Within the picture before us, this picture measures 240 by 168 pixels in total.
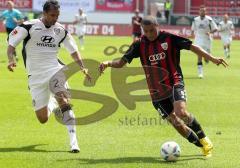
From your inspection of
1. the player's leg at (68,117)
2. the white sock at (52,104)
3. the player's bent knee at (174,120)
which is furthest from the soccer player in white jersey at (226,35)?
the player's bent knee at (174,120)

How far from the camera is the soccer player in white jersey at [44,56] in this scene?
33.6 feet

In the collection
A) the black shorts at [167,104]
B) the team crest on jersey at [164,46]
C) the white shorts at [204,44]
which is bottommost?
the white shorts at [204,44]

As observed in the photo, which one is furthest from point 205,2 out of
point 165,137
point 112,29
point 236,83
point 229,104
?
point 165,137

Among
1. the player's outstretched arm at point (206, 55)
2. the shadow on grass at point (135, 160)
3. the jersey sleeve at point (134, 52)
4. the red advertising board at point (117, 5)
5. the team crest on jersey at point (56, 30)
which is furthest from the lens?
the red advertising board at point (117, 5)

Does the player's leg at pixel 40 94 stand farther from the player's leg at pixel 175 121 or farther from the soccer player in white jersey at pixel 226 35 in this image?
the soccer player in white jersey at pixel 226 35

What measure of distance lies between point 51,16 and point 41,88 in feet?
4.45

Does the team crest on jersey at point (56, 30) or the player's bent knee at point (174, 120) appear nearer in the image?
the player's bent knee at point (174, 120)

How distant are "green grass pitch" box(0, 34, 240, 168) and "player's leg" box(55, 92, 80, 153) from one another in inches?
7.7

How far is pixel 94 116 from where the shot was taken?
13789mm

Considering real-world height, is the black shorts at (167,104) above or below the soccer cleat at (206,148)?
above

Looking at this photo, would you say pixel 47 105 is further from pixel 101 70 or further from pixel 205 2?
pixel 205 2

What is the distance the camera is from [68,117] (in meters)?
10.3

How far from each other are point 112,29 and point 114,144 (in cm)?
4111

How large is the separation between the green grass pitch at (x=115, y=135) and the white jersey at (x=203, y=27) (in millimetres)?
5338
